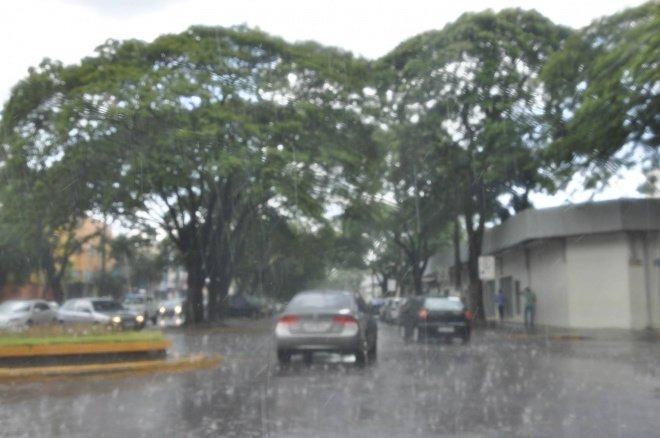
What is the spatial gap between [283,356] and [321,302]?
4.35ft

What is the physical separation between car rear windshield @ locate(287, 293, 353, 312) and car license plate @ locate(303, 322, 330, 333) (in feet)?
1.27

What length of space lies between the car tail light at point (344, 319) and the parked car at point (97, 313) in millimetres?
13755

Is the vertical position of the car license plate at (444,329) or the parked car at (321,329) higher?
the parked car at (321,329)

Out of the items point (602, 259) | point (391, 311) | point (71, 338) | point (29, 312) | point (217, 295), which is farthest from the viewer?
→ point (391, 311)

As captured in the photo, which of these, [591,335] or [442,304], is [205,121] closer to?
[442,304]

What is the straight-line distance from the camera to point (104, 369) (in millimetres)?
14664

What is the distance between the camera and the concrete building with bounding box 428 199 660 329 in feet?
99.3

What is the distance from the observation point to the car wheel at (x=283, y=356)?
16.4 m

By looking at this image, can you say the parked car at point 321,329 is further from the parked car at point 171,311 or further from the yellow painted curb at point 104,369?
the parked car at point 171,311

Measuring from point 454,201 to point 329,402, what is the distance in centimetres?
2729

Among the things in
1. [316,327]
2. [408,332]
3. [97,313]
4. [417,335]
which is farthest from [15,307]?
[316,327]

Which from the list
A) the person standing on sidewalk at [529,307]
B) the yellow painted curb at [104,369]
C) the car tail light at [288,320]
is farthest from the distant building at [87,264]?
the car tail light at [288,320]

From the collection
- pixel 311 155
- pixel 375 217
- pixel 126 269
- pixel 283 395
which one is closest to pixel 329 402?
pixel 283 395

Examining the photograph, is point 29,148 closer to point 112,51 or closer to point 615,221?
point 112,51
